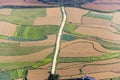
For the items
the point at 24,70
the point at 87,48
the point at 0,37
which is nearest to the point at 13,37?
the point at 0,37

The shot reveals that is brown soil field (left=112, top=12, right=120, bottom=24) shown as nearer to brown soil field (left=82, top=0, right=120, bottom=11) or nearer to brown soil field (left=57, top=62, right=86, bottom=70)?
brown soil field (left=82, top=0, right=120, bottom=11)

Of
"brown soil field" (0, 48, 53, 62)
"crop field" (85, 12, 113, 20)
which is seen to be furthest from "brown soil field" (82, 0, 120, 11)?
"brown soil field" (0, 48, 53, 62)

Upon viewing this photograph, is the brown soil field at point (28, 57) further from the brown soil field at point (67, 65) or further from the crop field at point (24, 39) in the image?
the brown soil field at point (67, 65)

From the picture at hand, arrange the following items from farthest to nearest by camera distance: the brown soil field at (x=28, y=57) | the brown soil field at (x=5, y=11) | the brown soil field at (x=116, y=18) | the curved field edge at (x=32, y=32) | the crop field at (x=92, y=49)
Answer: the brown soil field at (x=5, y=11), the brown soil field at (x=116, y=18), the curved field edge at (x=32, y=32), the brown soil field at (x=28, y=57), the crop field at (x=92, y=49)

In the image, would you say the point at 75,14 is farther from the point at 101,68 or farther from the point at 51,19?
the point at 101,68

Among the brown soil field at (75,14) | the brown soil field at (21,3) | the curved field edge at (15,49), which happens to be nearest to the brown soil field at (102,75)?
the curved field edge at (15,49)

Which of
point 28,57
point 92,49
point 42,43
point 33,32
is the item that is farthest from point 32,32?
point 92,49
